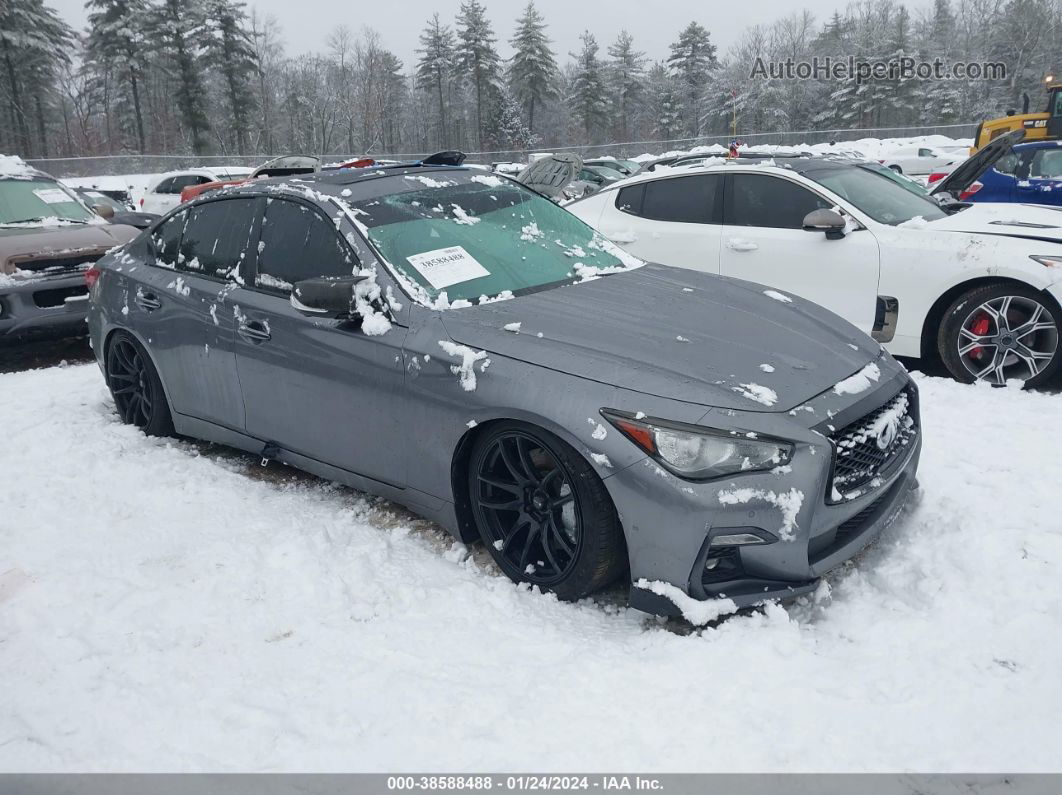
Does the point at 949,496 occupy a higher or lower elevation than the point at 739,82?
lower

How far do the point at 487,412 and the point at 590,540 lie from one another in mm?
616

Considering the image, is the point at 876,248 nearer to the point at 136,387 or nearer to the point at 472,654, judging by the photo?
the point at 472,654

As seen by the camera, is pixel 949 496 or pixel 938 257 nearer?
pixel 949 496

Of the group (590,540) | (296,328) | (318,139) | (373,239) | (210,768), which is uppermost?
(318,139)

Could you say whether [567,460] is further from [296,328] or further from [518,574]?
[296,328]

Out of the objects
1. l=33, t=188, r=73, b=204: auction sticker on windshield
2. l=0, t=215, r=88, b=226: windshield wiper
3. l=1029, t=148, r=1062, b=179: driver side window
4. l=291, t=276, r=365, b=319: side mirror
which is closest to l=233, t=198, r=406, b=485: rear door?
l=291, t=276, r=365, b=319: side mirror

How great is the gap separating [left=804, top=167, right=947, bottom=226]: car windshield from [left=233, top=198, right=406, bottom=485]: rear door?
4102mm

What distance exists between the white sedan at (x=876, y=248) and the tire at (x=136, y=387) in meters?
3.94

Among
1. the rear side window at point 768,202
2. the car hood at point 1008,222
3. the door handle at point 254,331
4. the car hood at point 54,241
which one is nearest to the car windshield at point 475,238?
the door handle at point 254,331

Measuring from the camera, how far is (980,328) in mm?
5207

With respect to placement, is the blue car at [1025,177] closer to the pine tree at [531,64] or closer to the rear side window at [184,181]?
the rear side window at [184,181]

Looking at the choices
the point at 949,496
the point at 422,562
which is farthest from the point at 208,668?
the point at 949,496

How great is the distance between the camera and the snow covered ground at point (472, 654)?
2258 millimetres

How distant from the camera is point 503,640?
2.79 meters
